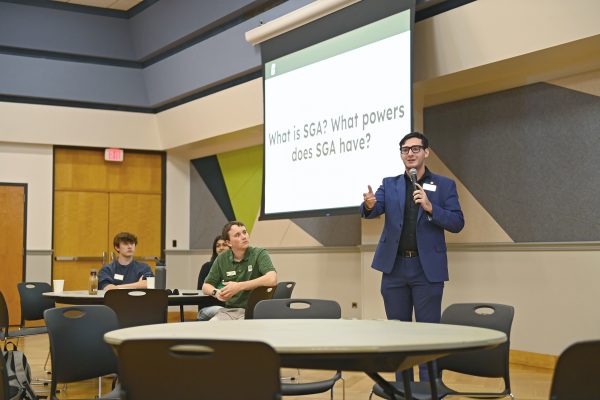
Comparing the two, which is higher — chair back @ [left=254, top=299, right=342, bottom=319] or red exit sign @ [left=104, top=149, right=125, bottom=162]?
red exit sign @ [left=104, top=149, right=125, bottom=162]

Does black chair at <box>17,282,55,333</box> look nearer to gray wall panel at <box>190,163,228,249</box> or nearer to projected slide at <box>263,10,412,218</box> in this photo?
projected slide at <box>263,10,412,218</box>

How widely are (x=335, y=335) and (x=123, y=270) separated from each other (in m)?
3.99

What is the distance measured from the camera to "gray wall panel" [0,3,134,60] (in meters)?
9.74

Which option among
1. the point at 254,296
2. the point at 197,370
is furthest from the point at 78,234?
the point at 197,370

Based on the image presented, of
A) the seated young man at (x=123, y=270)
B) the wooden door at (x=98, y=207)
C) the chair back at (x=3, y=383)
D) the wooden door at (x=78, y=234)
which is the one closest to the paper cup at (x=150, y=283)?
the seated young man at (x=123, y=270)

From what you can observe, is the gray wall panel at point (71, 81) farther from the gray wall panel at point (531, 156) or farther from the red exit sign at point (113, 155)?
the gray wall panel at point (531, 156)

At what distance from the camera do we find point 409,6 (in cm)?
618

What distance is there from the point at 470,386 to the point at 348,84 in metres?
2.91

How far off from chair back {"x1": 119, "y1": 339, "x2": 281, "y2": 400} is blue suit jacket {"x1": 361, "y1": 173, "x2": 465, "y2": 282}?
2.32m

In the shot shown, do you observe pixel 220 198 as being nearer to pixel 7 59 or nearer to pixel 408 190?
pixel 7 59

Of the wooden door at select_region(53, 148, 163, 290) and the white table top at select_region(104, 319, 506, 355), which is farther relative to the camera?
the wooden door at select_region(53, 148, 163, 290)

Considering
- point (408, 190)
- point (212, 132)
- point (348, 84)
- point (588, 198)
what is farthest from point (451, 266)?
point (212, 132)

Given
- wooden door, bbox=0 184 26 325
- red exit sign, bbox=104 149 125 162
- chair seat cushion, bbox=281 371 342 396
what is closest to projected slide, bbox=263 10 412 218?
chair seat cushion, bbox=281 371 342 396

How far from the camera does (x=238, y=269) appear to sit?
200 inches
